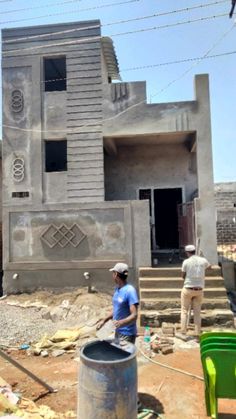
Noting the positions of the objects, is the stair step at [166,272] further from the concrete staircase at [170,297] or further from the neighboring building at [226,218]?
the neighboring building at [226,218]

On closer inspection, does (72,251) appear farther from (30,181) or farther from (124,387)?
(124,387)

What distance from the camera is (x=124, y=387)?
371 centimetres

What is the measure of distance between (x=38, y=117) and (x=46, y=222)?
3483 millimetres

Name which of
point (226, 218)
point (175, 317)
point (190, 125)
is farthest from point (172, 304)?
point (226, 218)

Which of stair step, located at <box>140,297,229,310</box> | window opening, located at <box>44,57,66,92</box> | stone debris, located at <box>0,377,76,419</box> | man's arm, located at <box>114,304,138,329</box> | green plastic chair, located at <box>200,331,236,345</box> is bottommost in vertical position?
stone debris, located at <box>0,377,76,419</box>

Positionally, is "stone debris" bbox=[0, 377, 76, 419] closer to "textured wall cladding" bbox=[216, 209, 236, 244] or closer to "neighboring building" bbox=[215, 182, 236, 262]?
"neighboring building" bbox=[215, 182, 236, 262]

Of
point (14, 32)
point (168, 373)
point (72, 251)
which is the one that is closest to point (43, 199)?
point (72, 251)

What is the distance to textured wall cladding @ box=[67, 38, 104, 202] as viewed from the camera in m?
11.7

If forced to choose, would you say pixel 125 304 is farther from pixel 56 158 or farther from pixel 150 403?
pixel 56 158

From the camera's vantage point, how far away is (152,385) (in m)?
5.61

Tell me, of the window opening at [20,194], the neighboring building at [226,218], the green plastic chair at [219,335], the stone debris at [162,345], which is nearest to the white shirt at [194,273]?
the stone debris at [162,345]

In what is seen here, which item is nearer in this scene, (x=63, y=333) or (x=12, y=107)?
(x=63, y=333)

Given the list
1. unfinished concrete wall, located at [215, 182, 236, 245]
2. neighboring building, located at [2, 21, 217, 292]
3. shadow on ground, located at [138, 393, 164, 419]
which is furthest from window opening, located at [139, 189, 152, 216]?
shadow on ground, located at [138, 393, 164, 419]

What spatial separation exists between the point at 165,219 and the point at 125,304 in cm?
1117
